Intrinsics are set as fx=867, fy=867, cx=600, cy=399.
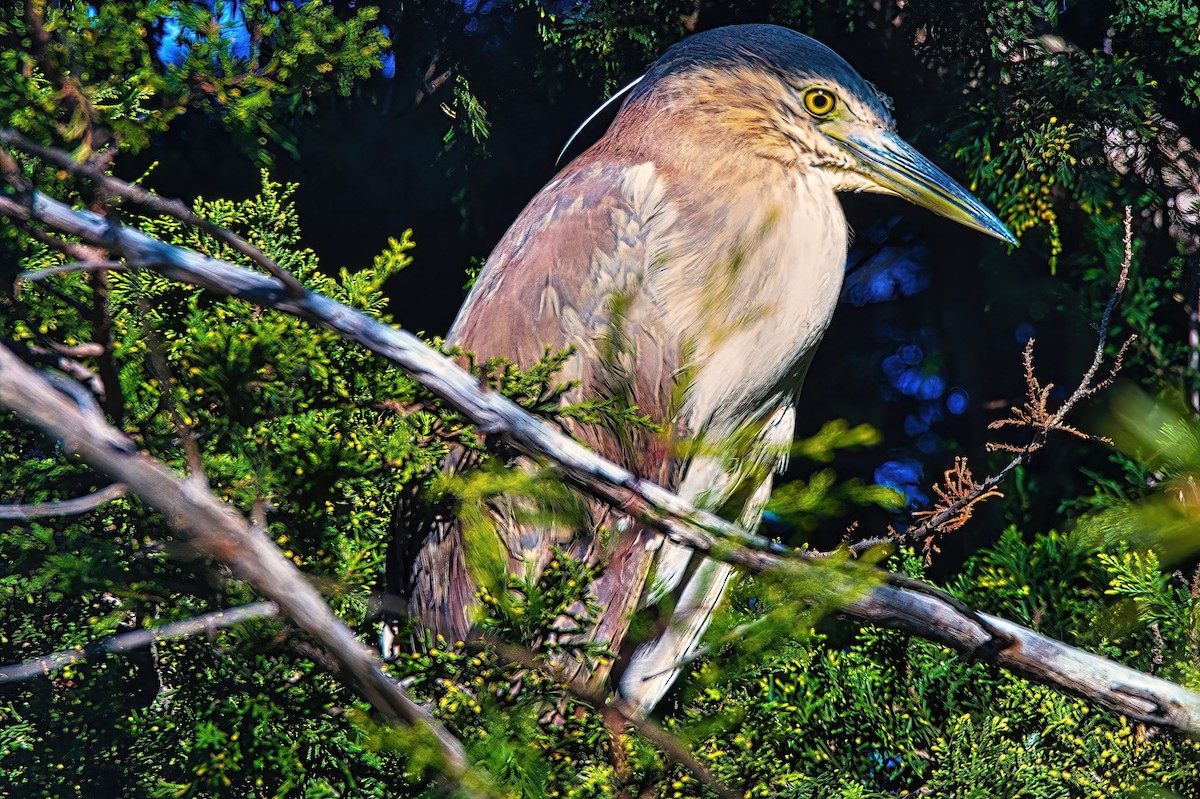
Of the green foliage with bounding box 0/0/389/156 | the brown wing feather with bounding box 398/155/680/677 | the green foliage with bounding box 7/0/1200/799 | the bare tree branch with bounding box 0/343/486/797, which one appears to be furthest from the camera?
the brown wing feather with bounding box 398/155/680/677

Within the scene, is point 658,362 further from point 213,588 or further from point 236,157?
point 236,157

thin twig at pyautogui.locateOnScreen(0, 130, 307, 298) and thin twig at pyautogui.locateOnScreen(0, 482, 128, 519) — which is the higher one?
thin twig at pyautogui.locateOnScreen(0, 130, 307, 298)

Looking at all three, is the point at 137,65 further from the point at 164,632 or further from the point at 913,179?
the point at 913,179

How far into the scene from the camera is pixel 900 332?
1.65 m

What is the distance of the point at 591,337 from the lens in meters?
1.12

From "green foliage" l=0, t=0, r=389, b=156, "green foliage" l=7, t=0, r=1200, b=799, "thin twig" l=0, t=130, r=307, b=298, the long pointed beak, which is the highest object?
"green foliage" l=0, t=0, r=389, b=156

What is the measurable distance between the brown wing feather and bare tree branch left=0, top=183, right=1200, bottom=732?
45 cm

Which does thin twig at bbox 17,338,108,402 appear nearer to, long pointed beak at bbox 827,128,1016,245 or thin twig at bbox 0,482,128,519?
thin twig at bbox 0,482,128,519

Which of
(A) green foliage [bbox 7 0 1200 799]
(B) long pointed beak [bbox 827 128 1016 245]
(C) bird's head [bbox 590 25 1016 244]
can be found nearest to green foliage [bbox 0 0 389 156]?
(A) green foliage [bbox 7 0 1200 799]

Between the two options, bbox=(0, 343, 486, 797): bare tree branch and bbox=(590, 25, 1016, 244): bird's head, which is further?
bbox=(590, 25, 1016, 244): bird's head

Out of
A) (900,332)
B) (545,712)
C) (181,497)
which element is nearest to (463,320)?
(545,712)

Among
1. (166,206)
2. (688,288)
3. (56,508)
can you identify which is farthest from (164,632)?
(688,288)

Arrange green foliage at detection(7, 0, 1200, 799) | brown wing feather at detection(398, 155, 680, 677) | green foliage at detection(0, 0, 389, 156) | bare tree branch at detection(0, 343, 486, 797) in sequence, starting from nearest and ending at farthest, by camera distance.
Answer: bare tree branch at detection(0, 343, 486, 797) → green foliage at detection(7, 0, 1200, 799) → green foliage at detection(0, 0, 389, 156) → brown wing feather at detection(398, 155, 680, 677)

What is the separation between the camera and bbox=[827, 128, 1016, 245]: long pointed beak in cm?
110
